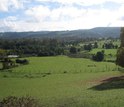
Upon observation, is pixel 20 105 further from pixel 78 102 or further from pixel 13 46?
pixel 13 46

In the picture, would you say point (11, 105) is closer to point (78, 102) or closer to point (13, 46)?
point (78, 102)

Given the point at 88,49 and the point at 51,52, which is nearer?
the point at 51,52

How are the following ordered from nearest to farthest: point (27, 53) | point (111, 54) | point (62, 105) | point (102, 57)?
1. point (62, 105)
2. point (102, 57)
3. point (111, 54)
4. point (27, 53)

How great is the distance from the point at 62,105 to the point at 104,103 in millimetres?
3697

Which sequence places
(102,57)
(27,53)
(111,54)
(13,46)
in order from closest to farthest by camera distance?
(102,57) < (111,54) < (27,53) < (13,46)

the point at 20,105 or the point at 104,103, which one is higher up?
the point at 20,105

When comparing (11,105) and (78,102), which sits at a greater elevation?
(11,105)

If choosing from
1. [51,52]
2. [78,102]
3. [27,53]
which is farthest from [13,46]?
[78,102]

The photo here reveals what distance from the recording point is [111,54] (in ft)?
429

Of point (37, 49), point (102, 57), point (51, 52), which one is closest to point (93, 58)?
point (102, 57)

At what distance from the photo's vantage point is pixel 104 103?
2589cm

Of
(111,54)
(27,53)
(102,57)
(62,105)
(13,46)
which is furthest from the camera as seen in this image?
(13,46)

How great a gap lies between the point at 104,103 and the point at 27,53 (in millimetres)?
129884

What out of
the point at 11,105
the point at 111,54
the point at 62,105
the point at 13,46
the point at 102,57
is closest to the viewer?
the point at 11,105
